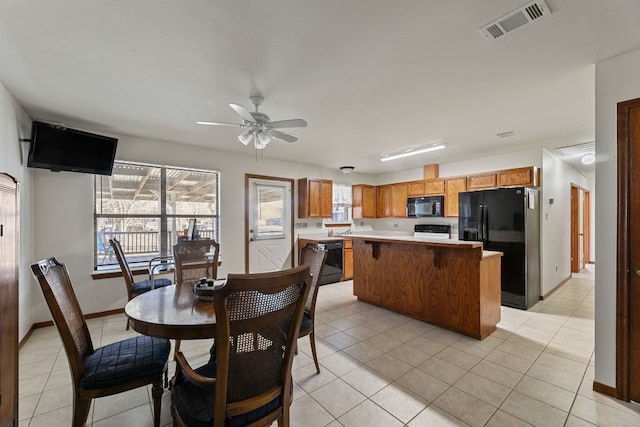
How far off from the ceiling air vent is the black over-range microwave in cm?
411

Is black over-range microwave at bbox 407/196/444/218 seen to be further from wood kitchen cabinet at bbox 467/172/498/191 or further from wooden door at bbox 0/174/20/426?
wooden door at bbox 0/174/20/426

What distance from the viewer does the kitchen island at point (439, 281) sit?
9.79ft

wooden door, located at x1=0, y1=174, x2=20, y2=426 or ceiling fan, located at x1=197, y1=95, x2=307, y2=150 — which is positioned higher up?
ceiling fan, located at x1=197, y1=95, x2=307, y2=150

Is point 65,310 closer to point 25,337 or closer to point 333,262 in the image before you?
point 25,337

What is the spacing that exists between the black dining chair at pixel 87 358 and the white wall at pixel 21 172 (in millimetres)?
1722

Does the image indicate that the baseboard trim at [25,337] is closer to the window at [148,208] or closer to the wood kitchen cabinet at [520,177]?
the window at [148,208]

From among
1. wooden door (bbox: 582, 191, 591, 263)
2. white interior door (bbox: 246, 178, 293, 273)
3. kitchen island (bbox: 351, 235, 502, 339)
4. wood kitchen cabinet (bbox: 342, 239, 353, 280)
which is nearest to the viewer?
kitchen island (bbox: 351, 235, 502, 339)

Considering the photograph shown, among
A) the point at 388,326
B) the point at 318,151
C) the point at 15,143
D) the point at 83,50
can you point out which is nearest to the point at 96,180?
the point at 15,143

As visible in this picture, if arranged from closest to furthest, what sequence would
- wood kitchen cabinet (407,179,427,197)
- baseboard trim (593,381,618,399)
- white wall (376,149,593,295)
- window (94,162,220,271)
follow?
baseboard trim (593,381,618,399), window (94,162,220,271), white wall (376,149,593,295), wood kitchen cabinet (407,179,427,197)

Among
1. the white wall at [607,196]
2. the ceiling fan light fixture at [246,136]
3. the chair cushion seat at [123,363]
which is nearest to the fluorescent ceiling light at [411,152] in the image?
the white wall at [607,196]

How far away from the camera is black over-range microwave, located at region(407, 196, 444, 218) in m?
5.58

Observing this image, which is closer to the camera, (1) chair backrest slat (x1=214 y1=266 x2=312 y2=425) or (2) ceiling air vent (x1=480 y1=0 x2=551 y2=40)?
(1) chair backrest slat (x1=214 y1=266 x2=312 y2=425)

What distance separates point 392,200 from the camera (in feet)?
21.8

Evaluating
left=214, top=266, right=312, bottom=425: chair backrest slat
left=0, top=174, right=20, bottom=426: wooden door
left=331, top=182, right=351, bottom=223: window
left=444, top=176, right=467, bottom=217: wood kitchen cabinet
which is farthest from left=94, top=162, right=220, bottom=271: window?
left=444, top=176, right=467, bottom=217: wood kitchen cabinet
